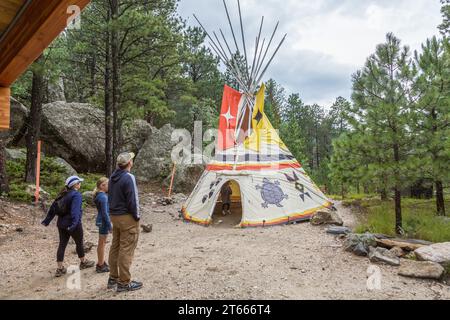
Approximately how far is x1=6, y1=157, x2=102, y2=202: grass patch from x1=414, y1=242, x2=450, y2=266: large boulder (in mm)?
9907

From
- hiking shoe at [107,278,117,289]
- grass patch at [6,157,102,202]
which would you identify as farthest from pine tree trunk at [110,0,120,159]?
hiking shoe at [107,278,117,289]

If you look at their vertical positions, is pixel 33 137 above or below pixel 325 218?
above

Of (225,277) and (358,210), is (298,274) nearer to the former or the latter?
(225,277)

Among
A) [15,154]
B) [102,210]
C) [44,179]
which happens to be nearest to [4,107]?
[102,210]

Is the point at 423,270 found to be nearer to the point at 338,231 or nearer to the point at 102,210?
the point at 338,231

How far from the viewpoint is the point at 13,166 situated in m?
11.3

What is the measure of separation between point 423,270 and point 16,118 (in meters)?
15.6

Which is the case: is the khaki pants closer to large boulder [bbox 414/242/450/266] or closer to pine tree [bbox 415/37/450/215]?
large boulder [bbox 414/242/450/266]

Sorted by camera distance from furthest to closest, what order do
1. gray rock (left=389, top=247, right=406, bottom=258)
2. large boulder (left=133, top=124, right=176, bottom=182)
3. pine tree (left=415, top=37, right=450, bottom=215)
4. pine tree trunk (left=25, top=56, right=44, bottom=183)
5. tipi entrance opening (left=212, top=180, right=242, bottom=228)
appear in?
large boulder (left=133, top=124, right=176, bottom=182)
pine tree trunk (left=25, top=56, right=44, bottom=183)
tipi entrance opening (left=212, top=180, right=242, bottom=228)
pine tree (left=415, top=37, right=450, bottom=215)
gray rock (left=389, top=247, right=406, bottom=258)

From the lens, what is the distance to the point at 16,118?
13258mm

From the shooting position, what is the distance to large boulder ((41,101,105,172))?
45.7 feet

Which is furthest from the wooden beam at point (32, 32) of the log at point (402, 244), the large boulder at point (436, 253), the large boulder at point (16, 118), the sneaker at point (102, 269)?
the large boulder at point (16, 118)

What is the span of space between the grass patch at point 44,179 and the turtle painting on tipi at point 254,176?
463 cm

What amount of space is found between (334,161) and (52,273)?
817 centimetres
